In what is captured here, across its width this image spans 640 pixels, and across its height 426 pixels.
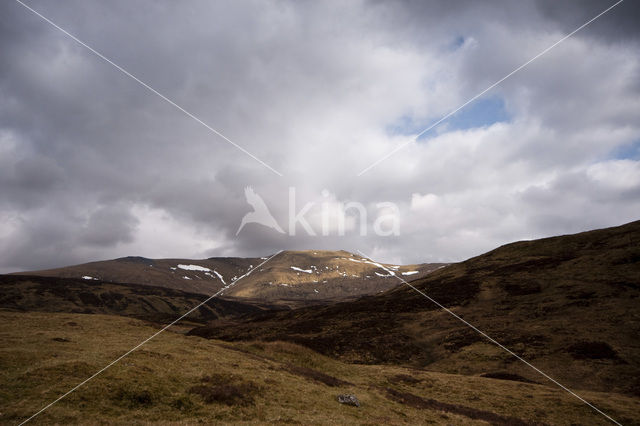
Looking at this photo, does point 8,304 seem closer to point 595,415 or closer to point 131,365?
point 131,365

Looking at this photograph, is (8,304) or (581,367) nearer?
(581,367)

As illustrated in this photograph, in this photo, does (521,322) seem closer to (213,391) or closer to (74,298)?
(213,391)

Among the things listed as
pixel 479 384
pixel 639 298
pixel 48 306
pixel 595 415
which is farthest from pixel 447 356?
pixel 48 306

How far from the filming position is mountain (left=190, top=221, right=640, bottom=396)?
45.4 meters

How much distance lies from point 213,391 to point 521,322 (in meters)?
61.0

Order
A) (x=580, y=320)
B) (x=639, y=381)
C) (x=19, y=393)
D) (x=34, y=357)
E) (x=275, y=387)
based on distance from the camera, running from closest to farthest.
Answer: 1. (x=19, y=393)
2. (x=34, y=357)
3. (x=275, y=387)
4. (x=639, y=381)
5. (x=580, y=320)

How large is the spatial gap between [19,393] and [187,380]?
930 cm

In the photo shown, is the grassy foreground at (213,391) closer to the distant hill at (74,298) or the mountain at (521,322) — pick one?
the mountain at (521,322)

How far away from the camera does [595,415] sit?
28.7 meters

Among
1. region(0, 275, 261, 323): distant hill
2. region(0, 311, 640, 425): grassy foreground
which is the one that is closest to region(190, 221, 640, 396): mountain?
region(0, 311, 640, 425): grassy foreground

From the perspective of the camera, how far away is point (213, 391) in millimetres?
22078

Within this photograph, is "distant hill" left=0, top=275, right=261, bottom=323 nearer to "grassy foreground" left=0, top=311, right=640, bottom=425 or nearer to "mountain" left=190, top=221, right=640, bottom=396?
"mountain" left=190, top=221, right=640, bottom=396

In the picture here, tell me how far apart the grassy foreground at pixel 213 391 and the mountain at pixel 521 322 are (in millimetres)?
10723

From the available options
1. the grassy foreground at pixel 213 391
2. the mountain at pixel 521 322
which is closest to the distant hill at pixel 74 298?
the mountain at pixel 521 322
